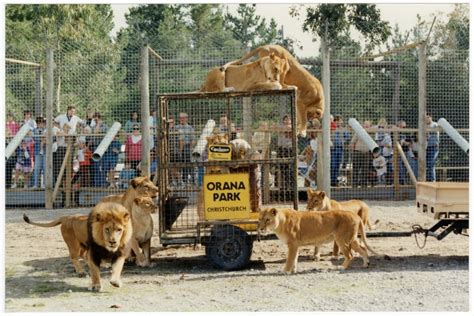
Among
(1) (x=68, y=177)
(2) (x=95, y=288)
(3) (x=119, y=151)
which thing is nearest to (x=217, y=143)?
(2) (x=95, y=288)

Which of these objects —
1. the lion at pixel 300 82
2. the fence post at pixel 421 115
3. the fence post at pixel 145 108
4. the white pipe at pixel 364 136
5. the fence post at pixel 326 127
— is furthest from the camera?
the fence post at pixel 421 115

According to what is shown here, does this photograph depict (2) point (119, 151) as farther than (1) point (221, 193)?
Yes

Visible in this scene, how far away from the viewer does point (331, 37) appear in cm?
1547

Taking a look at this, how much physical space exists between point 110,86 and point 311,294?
27.1 ft

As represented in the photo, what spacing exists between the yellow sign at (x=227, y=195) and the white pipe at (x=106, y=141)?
16.9 ft

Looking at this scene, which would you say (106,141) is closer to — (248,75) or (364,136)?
(364,136)

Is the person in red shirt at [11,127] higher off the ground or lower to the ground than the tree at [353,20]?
lower

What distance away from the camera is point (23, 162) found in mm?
15016

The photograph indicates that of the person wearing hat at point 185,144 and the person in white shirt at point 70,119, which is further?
the person in white shirt at point 70,119

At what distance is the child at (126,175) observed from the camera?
14.1 m

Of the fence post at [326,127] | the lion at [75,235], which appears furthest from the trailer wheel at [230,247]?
the fence post at [326,127]

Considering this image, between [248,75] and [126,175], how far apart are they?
5.10 m

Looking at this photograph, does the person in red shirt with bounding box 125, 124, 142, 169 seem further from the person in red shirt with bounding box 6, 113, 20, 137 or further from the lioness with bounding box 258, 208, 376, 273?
the lioness with bounding box 258, 208, 376, 273

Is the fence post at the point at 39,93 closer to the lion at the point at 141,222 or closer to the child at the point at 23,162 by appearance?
the child at the point at 23,162
